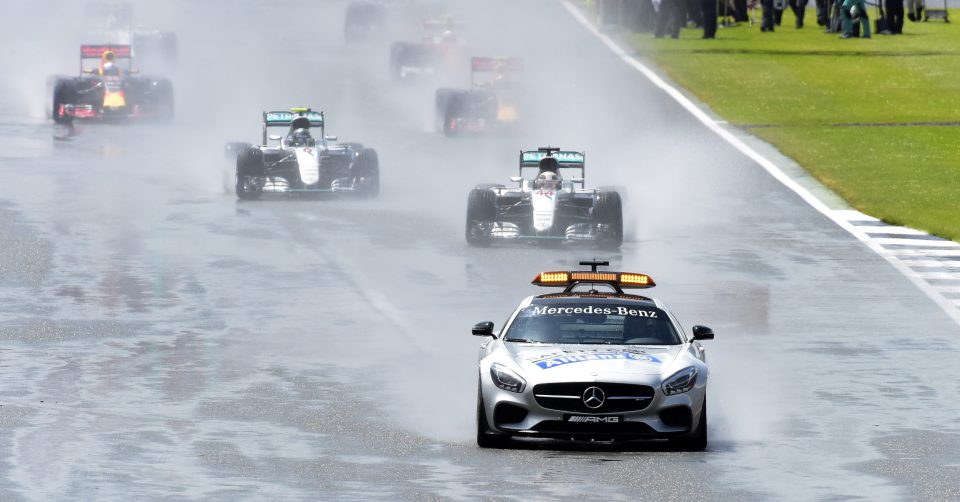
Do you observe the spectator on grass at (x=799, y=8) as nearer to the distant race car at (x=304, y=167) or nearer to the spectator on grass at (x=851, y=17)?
the spectator on grass at (x=851, y=17)

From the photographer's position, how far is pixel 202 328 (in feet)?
76.1

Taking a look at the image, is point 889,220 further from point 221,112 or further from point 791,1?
point 791,1

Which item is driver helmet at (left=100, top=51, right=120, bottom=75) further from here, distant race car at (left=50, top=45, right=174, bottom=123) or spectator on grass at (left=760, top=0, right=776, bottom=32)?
spectator on grass at (left=760, top=0, right=776, bottom=32)

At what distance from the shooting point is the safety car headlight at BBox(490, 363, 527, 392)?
16266 mm

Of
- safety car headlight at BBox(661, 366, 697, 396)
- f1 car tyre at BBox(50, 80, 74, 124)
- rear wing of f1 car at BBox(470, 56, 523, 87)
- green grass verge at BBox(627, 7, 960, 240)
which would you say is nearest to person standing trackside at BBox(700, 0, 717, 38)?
green grass verge at BBox(627, 7, 960, 240)

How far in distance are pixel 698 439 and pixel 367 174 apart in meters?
21.0

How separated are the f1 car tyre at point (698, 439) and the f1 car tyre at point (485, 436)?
4.17 feet

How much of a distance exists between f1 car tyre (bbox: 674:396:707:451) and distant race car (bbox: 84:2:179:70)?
1908 inches

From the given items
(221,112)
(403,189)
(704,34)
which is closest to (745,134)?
(403,189)

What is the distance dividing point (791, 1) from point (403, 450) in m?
57.0

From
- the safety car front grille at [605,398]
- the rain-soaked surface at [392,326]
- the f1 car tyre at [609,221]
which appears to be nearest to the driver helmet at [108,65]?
the rain-soaked surface at [392,326]

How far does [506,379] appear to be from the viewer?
645 inches

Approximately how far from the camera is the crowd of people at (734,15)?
66.8 m

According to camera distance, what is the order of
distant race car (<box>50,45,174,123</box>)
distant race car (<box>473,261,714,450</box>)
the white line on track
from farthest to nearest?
1. distant race car (<box>50,45,174,123</box>)
2. the white line on track
3. distant race car (<box>473,261,714,450</box>)
